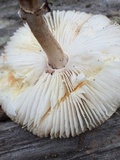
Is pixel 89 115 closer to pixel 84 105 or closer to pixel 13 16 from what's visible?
pixel 84 105

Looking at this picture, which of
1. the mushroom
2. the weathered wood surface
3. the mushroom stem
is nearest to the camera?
the mushroom stem

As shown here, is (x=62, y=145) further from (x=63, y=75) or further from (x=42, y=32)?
(x=42, y=32)

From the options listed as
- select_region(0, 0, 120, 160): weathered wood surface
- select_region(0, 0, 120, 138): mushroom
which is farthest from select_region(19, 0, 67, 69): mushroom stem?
select_region(0, 0, 120, 160): weathered wood surface

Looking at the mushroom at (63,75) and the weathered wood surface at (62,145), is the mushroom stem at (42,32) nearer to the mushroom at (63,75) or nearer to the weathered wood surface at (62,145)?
the mushroom at (63,75)

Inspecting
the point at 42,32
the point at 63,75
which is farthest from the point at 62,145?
the point at 42,32

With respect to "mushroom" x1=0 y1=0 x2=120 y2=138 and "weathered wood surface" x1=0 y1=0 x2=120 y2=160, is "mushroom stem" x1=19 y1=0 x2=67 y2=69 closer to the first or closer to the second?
"mushroom" x1=0 y1=0 x2=120 y2=138

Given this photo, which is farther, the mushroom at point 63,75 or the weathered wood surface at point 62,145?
the weathered wood surface at point 62,145

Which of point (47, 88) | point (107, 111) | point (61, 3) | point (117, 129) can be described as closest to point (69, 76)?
point (47, 88)

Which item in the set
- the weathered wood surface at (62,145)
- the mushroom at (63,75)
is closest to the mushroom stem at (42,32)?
the mushroom at (63,75)
